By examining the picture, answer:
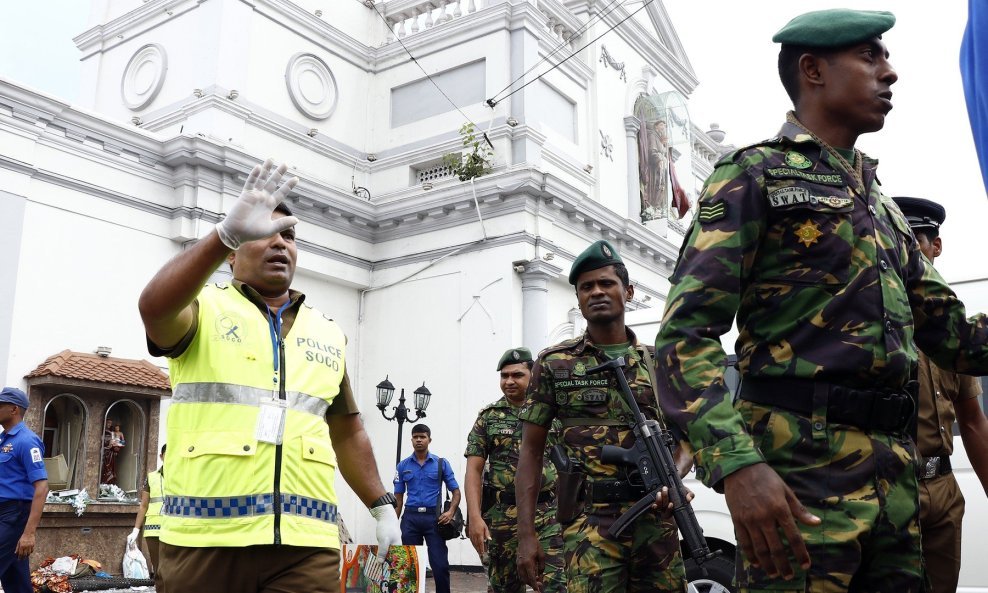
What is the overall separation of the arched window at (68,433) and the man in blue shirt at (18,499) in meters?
4.98

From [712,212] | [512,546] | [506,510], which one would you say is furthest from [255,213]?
[506,510]

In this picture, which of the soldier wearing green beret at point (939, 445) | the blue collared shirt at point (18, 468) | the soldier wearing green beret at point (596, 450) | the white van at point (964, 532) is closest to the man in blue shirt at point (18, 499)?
the blue collared shirt at point (18, 468)

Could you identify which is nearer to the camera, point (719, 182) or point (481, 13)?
point (719, 182)

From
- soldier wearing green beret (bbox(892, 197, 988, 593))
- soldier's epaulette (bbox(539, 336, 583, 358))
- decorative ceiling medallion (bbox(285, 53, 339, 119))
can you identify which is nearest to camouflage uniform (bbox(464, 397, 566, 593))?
soldier's epaulette (bbox(539, 336, 583, 358))

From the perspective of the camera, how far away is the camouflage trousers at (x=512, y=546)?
616 centimetres

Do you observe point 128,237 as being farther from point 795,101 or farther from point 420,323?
point 795,101

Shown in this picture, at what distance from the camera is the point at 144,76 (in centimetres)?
1794

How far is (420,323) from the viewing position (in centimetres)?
A: 1753

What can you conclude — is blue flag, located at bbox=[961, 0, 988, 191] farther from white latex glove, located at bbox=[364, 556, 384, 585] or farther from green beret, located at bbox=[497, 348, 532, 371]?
white latex glove, located at bbox=[364, 556, 384, 585]

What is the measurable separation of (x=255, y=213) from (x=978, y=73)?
1954 mm

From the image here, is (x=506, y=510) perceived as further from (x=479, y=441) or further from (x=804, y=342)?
(x=804, y=342)

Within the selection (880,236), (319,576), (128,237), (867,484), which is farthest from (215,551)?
(128,237)

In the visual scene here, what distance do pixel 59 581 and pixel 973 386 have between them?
1055 cm

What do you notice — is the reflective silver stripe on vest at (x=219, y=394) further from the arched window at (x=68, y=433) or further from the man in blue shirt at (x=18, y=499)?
the arched window at (x=68, y=433)
